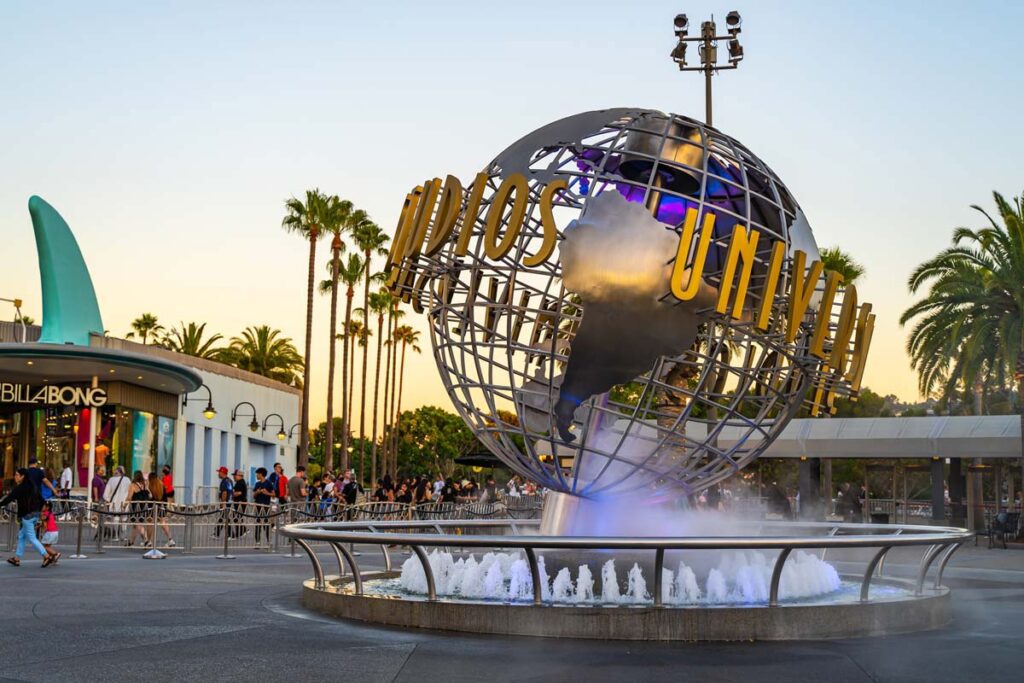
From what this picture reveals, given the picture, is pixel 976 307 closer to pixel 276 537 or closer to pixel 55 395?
pixel 276 537

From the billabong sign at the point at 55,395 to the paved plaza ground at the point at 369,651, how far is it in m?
21.4

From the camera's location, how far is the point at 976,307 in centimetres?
2800

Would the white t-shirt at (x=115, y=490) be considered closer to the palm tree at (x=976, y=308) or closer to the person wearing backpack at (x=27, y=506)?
the person wearing backpack at (x=27, y=506)

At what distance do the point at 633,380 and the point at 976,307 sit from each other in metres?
21.4

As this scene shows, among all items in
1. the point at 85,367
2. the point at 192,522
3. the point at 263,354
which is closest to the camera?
the point at 192,522

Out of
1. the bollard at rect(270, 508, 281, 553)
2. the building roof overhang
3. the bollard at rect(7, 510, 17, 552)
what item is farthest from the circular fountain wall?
the building roof overhang

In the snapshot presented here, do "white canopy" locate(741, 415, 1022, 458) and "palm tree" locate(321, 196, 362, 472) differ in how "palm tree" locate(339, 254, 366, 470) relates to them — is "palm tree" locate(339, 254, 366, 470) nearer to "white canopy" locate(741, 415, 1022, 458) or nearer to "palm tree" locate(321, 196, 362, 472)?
"palm tree" locate(321, 196, 362, 472)

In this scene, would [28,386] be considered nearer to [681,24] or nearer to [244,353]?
[681,24]

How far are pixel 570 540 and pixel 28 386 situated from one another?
97.4ft

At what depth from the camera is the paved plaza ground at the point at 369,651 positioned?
273 inches

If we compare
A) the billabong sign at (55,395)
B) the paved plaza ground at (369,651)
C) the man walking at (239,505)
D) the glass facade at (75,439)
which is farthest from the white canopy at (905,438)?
the paved plaza ground at (369,651)

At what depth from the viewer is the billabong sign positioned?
3152 centimetres

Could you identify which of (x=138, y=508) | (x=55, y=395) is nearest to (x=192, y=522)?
(x=138, y=508)

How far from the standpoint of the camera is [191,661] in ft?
23.8
